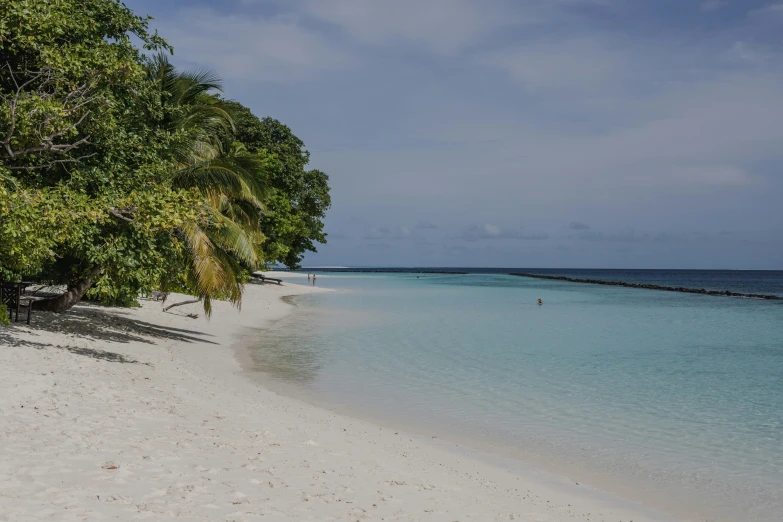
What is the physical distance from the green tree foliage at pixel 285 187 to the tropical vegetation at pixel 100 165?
19794 mm

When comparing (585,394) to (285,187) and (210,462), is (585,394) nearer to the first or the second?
(210,462)

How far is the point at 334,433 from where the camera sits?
9.06m

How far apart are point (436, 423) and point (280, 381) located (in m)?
4.57

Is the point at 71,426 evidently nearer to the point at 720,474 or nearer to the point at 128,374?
the point at 128,374

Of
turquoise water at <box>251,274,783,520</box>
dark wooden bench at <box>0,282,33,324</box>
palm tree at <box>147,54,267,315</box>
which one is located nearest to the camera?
turquoise water at <box>251,274,783,520</box>

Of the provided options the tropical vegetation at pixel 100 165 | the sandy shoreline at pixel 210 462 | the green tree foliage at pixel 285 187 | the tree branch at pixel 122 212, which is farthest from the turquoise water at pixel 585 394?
the green tree foliage at pixel 285 187

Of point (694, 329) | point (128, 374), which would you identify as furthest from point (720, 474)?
point (694, 329)

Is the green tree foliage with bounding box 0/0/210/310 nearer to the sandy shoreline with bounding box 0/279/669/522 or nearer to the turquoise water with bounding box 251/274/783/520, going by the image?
the sandy shoreline with bounding box 0/279/669/522

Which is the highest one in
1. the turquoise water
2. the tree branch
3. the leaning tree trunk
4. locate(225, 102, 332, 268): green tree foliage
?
locate(225, 102, 332, 268): green tree foliage

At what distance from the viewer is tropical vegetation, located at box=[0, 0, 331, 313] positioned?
10.1 metres

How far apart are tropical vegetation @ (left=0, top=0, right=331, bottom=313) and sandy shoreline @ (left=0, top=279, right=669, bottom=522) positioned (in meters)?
2.33

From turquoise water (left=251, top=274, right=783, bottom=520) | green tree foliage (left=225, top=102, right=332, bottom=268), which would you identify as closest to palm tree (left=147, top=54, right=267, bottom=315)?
turquoise water (left=251, top=274, right=783, bottom=520)

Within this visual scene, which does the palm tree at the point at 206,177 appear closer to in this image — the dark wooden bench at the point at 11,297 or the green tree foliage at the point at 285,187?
the dark wooden bench at the point at 11,297

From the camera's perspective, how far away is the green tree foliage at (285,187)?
39.5 m
